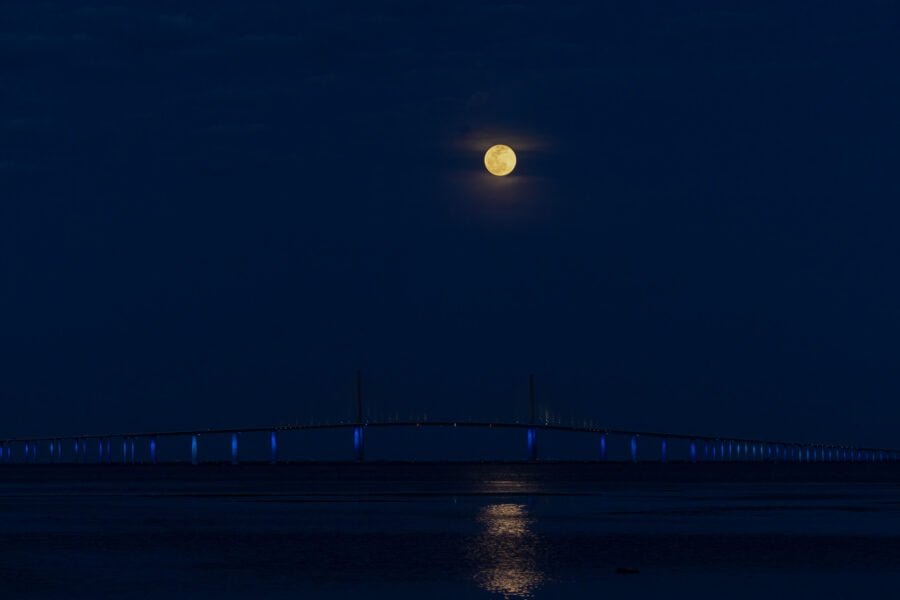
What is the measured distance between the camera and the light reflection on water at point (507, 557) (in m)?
34.6

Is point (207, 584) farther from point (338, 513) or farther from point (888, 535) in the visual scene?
point (338, 513)

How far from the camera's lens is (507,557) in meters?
42.6

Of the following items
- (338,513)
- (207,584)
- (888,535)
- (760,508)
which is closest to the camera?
(207,584)

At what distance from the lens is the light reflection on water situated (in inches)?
1362

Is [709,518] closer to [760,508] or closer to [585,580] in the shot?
[760,508]

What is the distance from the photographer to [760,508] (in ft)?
247

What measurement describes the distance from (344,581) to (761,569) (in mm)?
10667

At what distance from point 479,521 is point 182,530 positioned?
1303 centimetres

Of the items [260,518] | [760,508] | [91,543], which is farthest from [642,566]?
[760,508]

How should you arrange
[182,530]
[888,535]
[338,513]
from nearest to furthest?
[888,535] → [182,530] → [338,513]

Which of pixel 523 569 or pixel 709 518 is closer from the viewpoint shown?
pixel 523 569

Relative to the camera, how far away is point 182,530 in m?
56.0

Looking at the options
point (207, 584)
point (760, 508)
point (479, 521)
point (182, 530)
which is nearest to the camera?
point (207, 584)

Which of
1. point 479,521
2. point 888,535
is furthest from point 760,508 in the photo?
point 888,535
